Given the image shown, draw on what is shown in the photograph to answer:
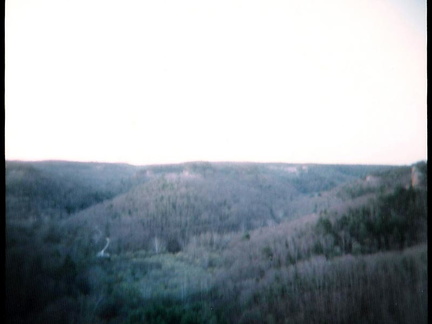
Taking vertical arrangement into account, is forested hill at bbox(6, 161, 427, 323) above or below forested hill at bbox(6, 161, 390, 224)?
below

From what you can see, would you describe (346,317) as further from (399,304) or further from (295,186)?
(295,186)

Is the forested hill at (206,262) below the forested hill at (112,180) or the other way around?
below

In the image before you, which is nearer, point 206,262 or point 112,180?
point 206,262

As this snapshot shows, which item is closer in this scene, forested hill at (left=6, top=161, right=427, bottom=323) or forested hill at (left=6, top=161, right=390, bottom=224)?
forested hill at (left=6, top=161, right=427, bottom=323)

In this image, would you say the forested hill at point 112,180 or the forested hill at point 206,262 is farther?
the forested hill at point 112,180

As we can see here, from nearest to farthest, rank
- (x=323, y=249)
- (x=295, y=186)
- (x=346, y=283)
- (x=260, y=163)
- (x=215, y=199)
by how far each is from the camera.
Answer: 1. (x=346, y=283)
2. (x=323, y=249)
3. (x=215, y=199)
4. (x=295, y=186)
5. (x=260, y=163)

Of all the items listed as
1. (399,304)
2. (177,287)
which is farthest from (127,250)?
(399,304)

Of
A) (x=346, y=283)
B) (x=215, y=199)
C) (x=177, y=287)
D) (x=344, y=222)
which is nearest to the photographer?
(x=346, y=283)

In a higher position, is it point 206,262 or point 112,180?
point 112,180
